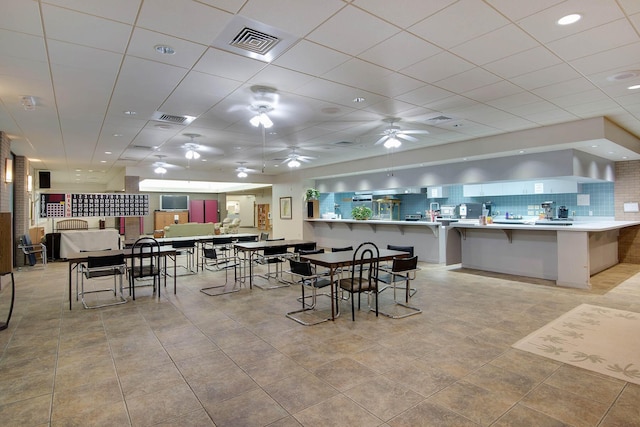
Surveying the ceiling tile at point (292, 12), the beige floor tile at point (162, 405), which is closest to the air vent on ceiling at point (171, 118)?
the ceiling tile at point (292, 12)

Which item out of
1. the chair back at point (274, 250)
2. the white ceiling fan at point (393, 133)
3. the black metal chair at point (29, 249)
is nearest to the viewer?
the white ceiling fan at point (393, 133)

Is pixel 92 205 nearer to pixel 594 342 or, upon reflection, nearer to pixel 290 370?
pixel 290 370

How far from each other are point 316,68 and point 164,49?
1.44m

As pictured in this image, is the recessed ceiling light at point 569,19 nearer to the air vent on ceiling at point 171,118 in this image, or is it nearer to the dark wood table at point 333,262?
the dark wood table at point 333,262

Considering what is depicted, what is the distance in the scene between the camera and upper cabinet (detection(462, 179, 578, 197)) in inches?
312

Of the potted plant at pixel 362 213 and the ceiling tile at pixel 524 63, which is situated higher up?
the ceiling tile at pixel 524 63

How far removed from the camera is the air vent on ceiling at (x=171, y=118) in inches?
201

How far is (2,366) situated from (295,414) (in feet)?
9.15

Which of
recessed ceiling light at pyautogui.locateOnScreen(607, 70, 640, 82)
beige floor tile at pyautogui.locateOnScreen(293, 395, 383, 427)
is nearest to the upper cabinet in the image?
recessed ceiling light at pyautogui.locateOnScreen(607, 70, 640, 82)

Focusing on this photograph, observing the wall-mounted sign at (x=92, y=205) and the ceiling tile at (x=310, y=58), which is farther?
the wall-mounted sign at (x=92, y=205)

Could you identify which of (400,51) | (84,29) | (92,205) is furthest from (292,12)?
(92,205)

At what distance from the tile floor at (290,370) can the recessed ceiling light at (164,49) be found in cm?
283

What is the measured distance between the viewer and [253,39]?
114 inches

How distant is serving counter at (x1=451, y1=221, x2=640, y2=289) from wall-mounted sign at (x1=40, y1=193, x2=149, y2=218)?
9174 millimetres
